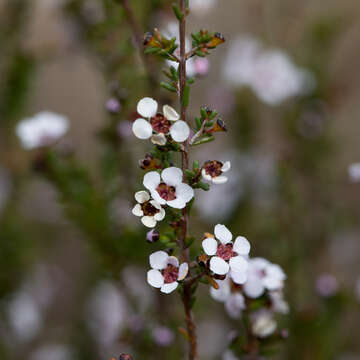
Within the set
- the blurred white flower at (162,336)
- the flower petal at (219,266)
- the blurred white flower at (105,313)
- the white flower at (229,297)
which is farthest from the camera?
the blurred white flower at (105,313)

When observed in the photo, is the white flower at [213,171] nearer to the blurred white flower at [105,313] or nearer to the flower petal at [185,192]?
the flower petal at [185,192]

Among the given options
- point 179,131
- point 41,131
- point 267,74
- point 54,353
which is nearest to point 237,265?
point 179,131

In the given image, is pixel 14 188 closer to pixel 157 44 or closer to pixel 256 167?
pixel 256 167

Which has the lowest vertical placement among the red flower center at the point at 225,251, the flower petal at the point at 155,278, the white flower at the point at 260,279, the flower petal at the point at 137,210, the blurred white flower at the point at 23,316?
the blurred white flower at the point at 23,316

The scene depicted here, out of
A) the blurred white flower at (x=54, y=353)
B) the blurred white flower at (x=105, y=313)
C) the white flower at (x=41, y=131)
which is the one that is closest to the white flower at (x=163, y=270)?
the white flower at (x=41, y=131)

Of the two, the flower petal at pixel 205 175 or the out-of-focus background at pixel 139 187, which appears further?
the out-of-focus background at pixel 139 187

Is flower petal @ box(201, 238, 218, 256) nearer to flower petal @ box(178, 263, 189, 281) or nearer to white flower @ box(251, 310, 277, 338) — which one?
flower petal @ box(178, 263, 189, 281)

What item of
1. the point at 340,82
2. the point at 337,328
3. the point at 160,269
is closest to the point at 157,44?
the point at 160,269
